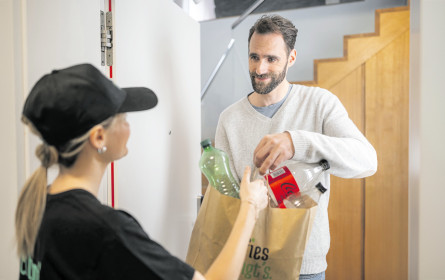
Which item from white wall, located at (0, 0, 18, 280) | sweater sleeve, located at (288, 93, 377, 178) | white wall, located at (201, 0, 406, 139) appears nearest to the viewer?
white wall, located at (0, 0, 18, 280)

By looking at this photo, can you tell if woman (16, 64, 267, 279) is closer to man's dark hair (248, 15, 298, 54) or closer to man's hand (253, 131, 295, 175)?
man's hand (253, 131, 295, 175)

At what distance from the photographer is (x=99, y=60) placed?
1.11 m

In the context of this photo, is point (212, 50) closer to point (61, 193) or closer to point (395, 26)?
point (395, 26)

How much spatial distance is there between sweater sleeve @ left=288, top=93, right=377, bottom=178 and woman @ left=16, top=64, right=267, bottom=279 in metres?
0.50

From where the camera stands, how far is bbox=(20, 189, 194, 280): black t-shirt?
60 cm

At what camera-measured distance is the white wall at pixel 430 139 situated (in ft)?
A: 3.23

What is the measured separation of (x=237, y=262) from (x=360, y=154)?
Result: 621 millimetres

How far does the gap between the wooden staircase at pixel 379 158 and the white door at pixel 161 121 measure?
1626 mm

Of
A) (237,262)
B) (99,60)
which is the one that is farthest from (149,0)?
(237,262)

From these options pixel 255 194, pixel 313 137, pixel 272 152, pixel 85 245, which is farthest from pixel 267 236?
pixel 85 245

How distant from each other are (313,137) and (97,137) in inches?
25.7

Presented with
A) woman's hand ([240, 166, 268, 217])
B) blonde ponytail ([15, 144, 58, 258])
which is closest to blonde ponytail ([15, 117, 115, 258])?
blonde ponytail ([15, 144, 58, 258])

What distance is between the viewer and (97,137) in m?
0.68

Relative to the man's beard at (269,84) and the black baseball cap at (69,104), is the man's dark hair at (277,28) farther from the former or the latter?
the black baseball cap at (69,104)
